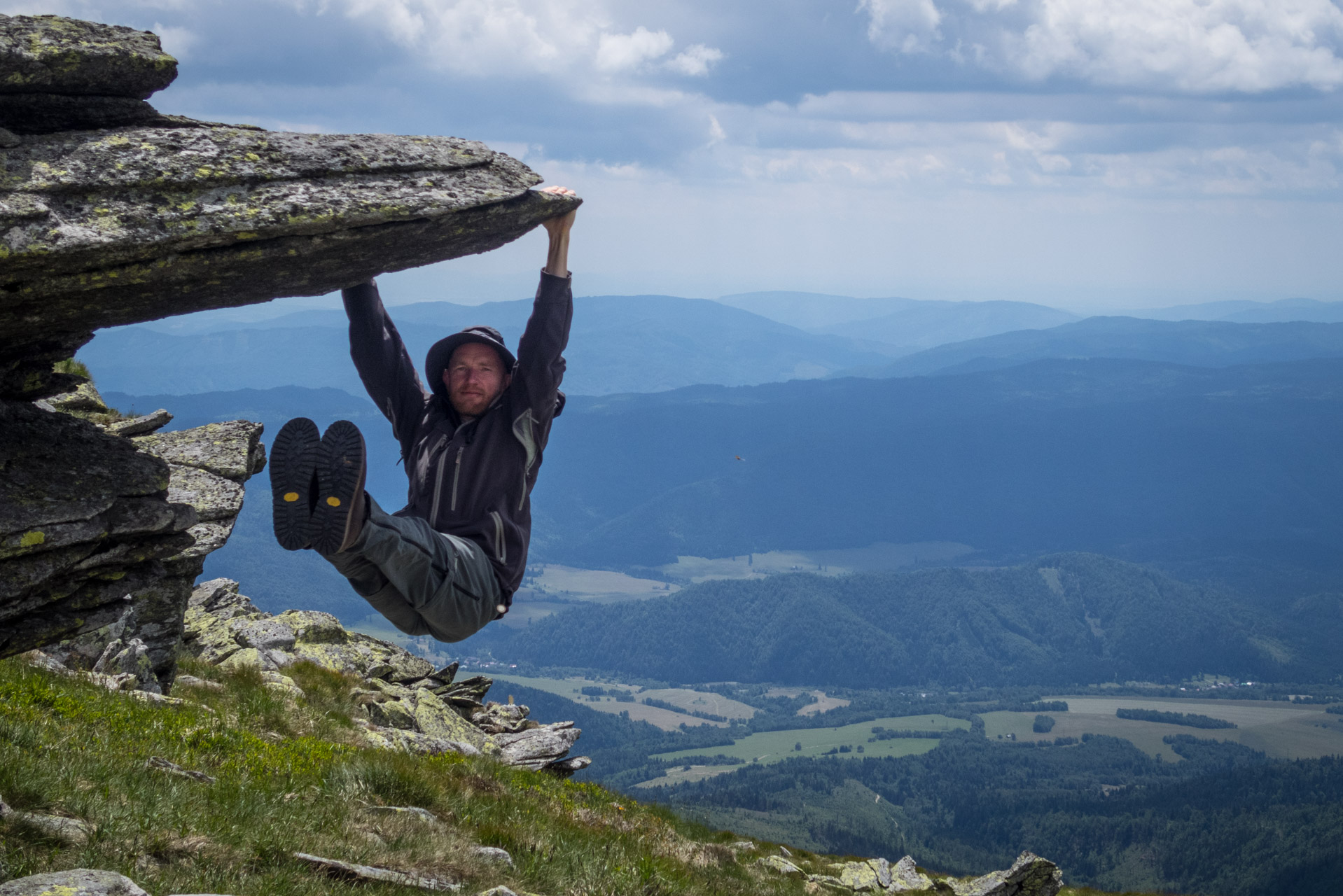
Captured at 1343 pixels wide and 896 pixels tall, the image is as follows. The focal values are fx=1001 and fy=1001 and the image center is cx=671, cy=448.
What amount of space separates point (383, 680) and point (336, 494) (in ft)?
57.0

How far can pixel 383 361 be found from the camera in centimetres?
1191

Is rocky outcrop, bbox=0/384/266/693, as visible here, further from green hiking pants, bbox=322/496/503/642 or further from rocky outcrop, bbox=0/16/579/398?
green hiking pants, bbox=322/496/503/642

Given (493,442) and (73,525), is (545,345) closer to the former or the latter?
(493,442)

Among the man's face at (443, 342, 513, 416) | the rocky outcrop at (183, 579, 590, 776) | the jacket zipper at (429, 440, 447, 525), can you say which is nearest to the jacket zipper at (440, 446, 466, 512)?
the jacket zipper at (429, 440, 447, 525)

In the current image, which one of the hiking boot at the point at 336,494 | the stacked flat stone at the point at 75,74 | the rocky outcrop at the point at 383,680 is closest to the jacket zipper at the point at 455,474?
the hiking boot at the point at 336,494

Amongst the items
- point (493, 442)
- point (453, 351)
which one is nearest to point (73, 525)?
point (493, 442)

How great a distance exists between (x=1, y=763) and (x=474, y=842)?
14.3 feet

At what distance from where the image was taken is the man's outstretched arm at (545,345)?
1166 centimetres

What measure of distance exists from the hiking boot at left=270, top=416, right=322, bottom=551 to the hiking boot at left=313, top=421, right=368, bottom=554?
2.7 inches

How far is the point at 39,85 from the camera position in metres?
7.83

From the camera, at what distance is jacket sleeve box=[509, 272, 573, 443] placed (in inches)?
460

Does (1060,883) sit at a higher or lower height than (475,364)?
lower

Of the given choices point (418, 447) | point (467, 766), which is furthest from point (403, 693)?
point (418, 447)

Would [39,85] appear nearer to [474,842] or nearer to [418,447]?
[418,447]
